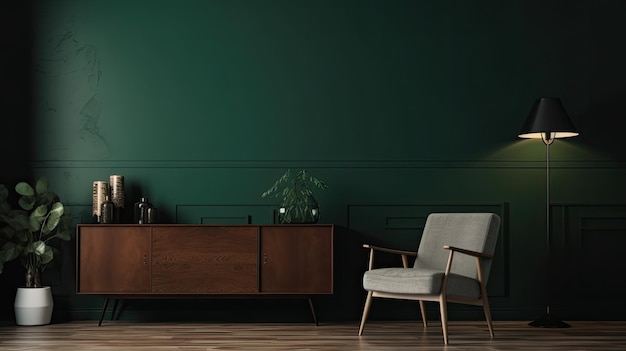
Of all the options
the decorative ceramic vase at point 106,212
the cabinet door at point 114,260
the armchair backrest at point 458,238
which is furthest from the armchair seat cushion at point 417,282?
the decorative ceramic vase at point 106,212

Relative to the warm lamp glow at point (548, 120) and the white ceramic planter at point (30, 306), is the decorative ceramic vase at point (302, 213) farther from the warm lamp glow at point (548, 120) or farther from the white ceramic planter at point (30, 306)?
the white ceramic planter at point (30, 306)

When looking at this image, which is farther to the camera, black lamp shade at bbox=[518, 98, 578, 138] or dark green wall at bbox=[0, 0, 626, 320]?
dark green wall at bbox=[0, 0, 626, 320]

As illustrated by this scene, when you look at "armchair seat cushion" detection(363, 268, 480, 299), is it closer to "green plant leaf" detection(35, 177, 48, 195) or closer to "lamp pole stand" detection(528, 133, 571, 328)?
"lamp pole stand" detection(528, 133, 571, 328)

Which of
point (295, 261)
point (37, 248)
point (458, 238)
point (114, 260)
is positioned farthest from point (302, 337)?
point (37, 248)

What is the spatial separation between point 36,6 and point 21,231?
1661 mm

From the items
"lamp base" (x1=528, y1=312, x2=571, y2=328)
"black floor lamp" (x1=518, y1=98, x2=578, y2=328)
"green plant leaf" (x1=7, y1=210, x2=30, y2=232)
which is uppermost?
"black floor lamp" (x1=518, y1=98, x2=578, y2=328)

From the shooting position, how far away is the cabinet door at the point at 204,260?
5.30 meters

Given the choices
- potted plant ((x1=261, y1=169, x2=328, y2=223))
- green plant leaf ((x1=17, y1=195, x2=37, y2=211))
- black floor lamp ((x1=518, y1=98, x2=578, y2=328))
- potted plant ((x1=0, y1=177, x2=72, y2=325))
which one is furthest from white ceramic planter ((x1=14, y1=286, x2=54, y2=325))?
black floor lamp ((x1=518, y1=98, x2=578, y2=328))

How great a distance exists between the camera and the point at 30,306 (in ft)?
17.7

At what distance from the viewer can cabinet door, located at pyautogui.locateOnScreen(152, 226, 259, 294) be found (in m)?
5.30

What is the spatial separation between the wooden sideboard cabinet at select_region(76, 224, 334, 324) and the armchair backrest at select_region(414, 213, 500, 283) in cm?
66

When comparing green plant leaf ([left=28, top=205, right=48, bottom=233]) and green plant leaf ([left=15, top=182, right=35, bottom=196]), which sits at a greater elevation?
green plant leaf ([left=15, top=182, right=35, bottom=196])

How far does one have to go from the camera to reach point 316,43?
→ 5840 millimetres

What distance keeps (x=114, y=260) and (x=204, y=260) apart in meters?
0.60
